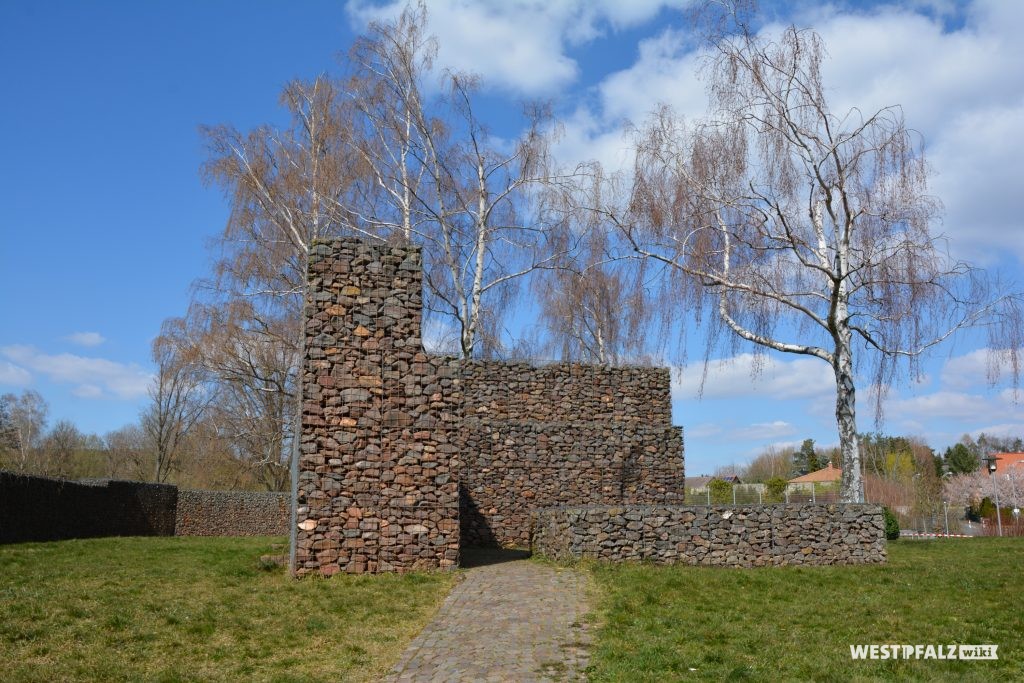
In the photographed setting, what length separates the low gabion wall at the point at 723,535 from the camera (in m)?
13.2

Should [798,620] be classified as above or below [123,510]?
below

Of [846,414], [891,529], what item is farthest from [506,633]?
[891,529]

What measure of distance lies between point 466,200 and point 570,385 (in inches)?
242

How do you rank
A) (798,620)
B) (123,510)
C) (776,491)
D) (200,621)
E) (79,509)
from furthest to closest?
(776,491) < (123,510) < (79,509) < (798,620) < (200,621)

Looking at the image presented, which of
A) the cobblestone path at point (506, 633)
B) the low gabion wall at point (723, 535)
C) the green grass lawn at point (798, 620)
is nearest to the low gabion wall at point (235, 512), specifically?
the low gabion wall at point (723, 535)

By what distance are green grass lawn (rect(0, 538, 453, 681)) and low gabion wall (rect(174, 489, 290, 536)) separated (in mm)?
17084

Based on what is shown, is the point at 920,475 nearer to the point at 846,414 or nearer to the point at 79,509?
the point at 846,414

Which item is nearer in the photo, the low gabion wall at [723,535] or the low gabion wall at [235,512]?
the low gabion wall at [723,535]

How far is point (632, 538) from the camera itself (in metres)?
13.2

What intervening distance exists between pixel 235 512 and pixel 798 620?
2536 centimetres

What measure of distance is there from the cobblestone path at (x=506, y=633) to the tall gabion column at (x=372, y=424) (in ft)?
4.26

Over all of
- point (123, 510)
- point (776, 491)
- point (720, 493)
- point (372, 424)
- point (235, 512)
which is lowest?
point (235, 512)

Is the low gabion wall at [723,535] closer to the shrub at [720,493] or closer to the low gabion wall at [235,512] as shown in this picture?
the shrub at [720,493]

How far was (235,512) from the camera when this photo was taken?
99.0 ft
